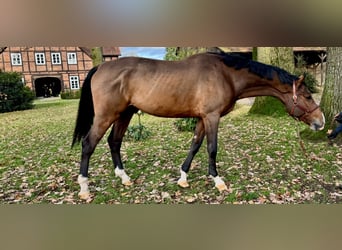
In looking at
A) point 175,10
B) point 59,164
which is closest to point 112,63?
point 175,10

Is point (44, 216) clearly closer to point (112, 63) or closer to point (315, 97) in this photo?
point (112, 63)

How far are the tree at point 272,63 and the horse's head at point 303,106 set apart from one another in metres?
0.09

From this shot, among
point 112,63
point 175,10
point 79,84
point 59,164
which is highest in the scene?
point 175,10

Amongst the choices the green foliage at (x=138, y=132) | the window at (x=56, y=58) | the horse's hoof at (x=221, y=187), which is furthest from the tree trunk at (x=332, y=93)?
the window at (x=56, y=58)

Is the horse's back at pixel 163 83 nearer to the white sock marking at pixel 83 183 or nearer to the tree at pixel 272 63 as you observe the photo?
the tree at pixel 272 63

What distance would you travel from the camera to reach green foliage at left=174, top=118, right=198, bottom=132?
2049 millimetres

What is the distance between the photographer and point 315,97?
6.47ft

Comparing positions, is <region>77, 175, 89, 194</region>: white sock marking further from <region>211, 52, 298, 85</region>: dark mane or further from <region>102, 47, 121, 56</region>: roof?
<region>211, 52, 298, 85</region>: dark mane

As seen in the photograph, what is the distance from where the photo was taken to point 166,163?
211 cm

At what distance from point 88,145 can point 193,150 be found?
0.76 m

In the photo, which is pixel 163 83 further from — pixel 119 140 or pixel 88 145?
pixel 88 145

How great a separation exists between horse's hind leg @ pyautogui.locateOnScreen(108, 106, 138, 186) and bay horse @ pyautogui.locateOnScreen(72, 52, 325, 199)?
0.08 metres

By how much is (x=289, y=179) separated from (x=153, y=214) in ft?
3.40

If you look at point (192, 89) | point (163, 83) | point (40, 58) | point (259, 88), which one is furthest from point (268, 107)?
point (40, 58)
